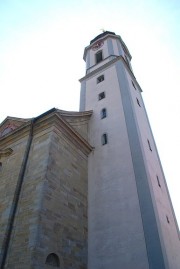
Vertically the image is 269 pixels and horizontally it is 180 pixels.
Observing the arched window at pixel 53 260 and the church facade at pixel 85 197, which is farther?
the church facade at pixel 85 197

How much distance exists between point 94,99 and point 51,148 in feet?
22.4

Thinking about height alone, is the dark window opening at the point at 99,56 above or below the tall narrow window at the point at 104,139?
above

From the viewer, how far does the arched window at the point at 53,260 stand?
7.92m

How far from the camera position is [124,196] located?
1025cm

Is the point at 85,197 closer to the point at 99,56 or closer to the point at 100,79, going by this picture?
the point at 100,79

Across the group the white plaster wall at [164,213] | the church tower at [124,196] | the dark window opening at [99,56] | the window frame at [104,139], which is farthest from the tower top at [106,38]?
the white plaster wall at [164,213]

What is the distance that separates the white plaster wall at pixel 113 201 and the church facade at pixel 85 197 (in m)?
0.03

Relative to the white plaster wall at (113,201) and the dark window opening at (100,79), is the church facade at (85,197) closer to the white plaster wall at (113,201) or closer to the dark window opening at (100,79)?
the white plaster wall at (113,201)

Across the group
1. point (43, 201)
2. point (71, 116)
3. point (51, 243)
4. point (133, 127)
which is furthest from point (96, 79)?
point (51, 243)

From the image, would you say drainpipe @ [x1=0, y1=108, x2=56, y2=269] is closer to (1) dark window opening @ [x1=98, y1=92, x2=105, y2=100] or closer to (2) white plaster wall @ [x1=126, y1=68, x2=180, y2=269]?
(1) dark window opening @ [x1=98, y1=92, x2=105, y2=100]

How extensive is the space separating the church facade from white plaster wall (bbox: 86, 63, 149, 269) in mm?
34

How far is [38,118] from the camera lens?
12.2m

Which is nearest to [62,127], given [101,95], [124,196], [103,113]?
[103,113]

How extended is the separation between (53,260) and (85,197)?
11.8ft
